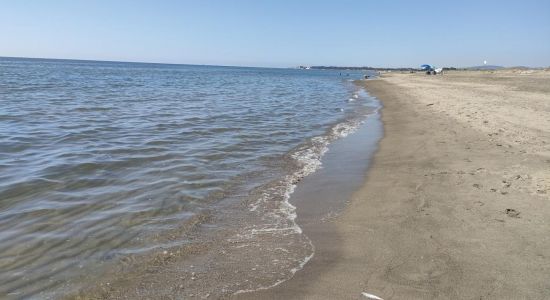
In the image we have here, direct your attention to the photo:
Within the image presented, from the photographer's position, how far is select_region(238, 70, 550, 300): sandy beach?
3.58m

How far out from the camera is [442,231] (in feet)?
15.6

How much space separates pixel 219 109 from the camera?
18.8 meters

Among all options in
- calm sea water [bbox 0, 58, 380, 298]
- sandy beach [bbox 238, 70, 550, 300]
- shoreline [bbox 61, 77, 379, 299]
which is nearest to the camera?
sandy beach [bbox 238, 70, 550, 300]

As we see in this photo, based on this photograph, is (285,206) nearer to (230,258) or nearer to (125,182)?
(230,258)

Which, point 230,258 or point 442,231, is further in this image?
point 442,231

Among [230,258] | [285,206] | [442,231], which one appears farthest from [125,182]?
[442,231]

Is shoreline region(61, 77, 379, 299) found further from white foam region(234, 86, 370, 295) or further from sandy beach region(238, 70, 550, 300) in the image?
sandy beach region(238, 70, 550, 300)

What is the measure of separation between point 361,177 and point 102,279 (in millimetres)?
5018

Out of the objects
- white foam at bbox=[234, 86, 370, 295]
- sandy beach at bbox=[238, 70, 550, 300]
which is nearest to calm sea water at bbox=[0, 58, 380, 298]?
white foam at bbox=[234, 86, 370, 295]

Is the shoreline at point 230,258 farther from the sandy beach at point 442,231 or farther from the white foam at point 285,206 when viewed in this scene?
the sandy beach at point 442,231

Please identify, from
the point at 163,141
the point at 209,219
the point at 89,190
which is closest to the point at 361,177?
the point at 209,219

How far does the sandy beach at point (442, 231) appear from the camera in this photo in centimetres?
358

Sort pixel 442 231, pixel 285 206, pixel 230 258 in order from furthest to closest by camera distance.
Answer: pixel 285 206
pixel 442 231
pixel 230 258

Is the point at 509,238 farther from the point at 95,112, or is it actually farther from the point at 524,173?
the point at 95,112
